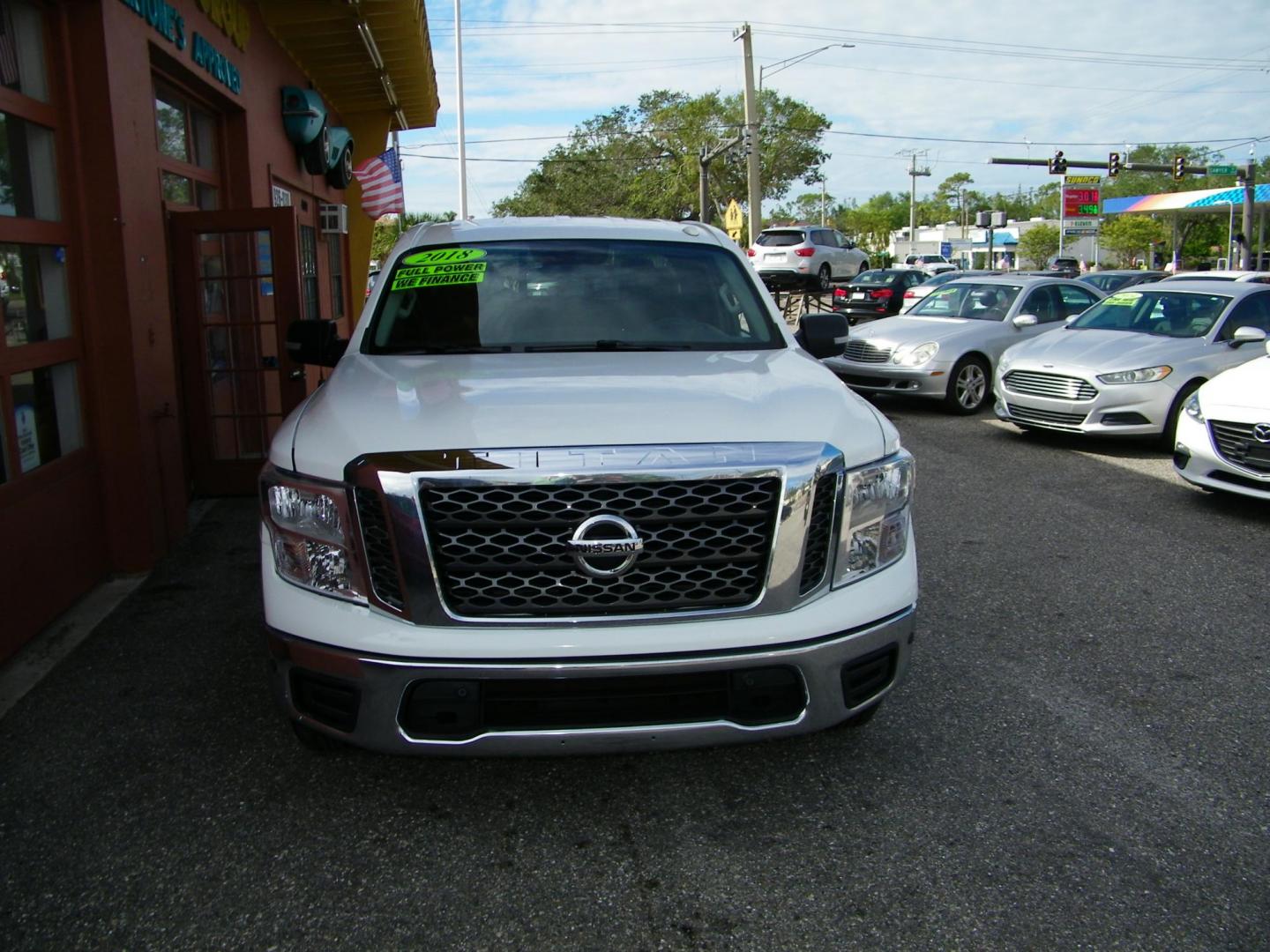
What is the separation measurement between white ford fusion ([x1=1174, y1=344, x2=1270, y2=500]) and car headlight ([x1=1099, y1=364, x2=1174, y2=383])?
188 centimetres

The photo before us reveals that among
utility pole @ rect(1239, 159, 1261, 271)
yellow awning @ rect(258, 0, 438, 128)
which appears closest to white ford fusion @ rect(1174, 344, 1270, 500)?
yellow awning @ rect(258, 0, 438, 128)

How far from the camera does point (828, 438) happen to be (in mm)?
2945

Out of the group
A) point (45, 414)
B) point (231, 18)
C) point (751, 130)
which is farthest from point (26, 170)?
point (751, 130)

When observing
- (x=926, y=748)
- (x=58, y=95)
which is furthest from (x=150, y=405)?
(x=926, y=748)

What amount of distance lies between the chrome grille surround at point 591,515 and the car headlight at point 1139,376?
24.5ft

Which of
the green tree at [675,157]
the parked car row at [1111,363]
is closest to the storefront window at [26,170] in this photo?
the parked car row at [1111,363]

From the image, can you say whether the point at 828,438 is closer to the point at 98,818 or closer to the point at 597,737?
the point at 597,737

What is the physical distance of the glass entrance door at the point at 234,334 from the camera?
23.0ft

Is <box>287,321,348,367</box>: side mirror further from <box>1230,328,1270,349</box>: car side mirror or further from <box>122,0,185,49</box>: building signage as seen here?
<box>1230,328,1270,349</box>: car side mirror

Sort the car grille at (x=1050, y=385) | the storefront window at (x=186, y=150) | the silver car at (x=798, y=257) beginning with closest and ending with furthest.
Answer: the storefront window at (x=186, y=150)
the car grille at (x=1050, y=385)
the silver car at (x=798, y=257)

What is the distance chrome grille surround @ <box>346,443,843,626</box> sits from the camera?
8.85ft

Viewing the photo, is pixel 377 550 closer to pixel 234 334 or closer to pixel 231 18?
pixel 234 334

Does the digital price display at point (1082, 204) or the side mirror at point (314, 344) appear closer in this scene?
the side mirror at point (314, 344)

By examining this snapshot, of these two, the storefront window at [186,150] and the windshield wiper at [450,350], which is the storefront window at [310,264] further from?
the windshield wiper at [450,350]
